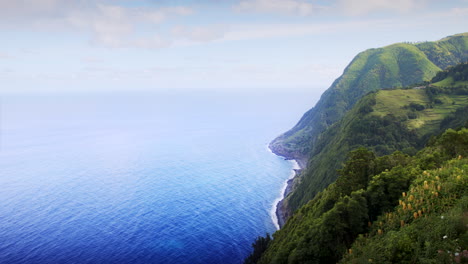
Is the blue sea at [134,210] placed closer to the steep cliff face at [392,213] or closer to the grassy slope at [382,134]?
the grassy slope at [382,134]

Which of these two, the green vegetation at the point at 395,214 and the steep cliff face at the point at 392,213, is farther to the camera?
the steep cliff face at the point at 392,213

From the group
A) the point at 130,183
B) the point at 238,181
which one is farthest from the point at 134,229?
the point at 238,181

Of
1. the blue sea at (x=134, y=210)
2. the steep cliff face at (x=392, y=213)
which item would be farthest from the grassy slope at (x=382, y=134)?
the steep cliff face at (x=392, y=213)

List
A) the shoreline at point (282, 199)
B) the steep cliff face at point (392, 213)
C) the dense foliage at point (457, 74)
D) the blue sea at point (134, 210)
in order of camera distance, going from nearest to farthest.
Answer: the steep cliff face at point (392, 213) < the blue sea at point (134, 210) < the shoreline at point (282, 199) < the dense foliage at point (457, 74)

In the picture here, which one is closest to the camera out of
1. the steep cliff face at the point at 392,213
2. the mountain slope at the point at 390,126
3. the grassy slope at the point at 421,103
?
the steep cliff face at the point at 392,213

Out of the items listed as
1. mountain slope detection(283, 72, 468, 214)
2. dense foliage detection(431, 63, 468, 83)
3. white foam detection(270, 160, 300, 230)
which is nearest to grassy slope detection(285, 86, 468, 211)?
mountain slope detection(283, 72, 468, 214)

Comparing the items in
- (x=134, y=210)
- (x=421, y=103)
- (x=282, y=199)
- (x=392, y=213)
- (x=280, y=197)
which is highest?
(x=134, y=210)

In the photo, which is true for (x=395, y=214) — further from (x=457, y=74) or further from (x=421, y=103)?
(x=457, y=74)

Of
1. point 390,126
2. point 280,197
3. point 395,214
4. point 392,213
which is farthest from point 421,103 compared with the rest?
point 395,214

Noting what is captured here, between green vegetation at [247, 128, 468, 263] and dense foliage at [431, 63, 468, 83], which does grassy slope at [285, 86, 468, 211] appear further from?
green vegetation at [247, 128, 468, 263]
